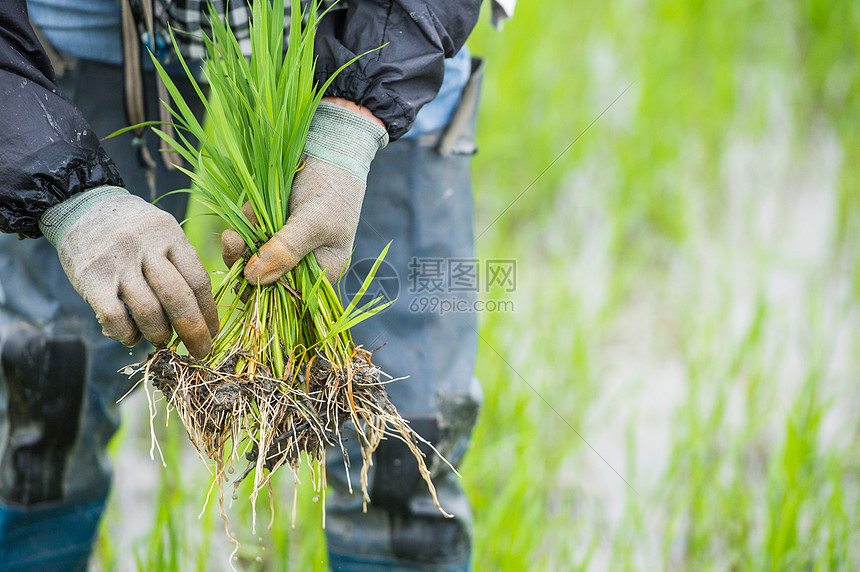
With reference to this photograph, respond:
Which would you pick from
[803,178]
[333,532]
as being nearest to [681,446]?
[333,532]

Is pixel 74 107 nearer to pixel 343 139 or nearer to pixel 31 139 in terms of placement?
pixel 31 139

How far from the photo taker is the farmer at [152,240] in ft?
2.69

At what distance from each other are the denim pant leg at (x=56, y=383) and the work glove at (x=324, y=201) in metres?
0.35

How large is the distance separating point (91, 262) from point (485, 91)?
2046mm

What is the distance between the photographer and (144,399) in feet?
5.91

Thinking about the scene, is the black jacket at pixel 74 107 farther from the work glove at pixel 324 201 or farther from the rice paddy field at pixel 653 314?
the rice paddy field at pixel 653 314

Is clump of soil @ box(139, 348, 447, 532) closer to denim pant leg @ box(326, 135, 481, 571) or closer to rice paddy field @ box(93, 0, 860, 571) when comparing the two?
→ denim pant leg @ box(326, 135, 481, 571)

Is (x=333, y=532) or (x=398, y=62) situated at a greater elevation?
(x=398, y=62)

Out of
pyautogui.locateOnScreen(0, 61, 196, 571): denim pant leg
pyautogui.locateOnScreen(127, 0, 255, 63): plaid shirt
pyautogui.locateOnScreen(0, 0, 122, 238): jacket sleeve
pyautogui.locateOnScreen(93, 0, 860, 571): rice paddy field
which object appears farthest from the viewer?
pyautogui.locateOnScreen(93, 0, 860, 571): rice paddy field

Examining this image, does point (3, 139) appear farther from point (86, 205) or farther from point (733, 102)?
point (733, 102)

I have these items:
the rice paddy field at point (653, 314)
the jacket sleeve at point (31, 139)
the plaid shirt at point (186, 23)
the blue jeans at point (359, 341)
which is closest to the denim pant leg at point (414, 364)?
the blue jeans at point (359, 341)

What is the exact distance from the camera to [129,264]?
82 cm

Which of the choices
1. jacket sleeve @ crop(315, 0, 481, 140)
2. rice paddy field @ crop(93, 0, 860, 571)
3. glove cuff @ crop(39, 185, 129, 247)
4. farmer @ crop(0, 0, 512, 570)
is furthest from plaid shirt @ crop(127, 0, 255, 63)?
rice paddy field @ crop(93, 0, 860, 571)

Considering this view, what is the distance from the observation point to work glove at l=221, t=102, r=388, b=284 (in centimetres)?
85
